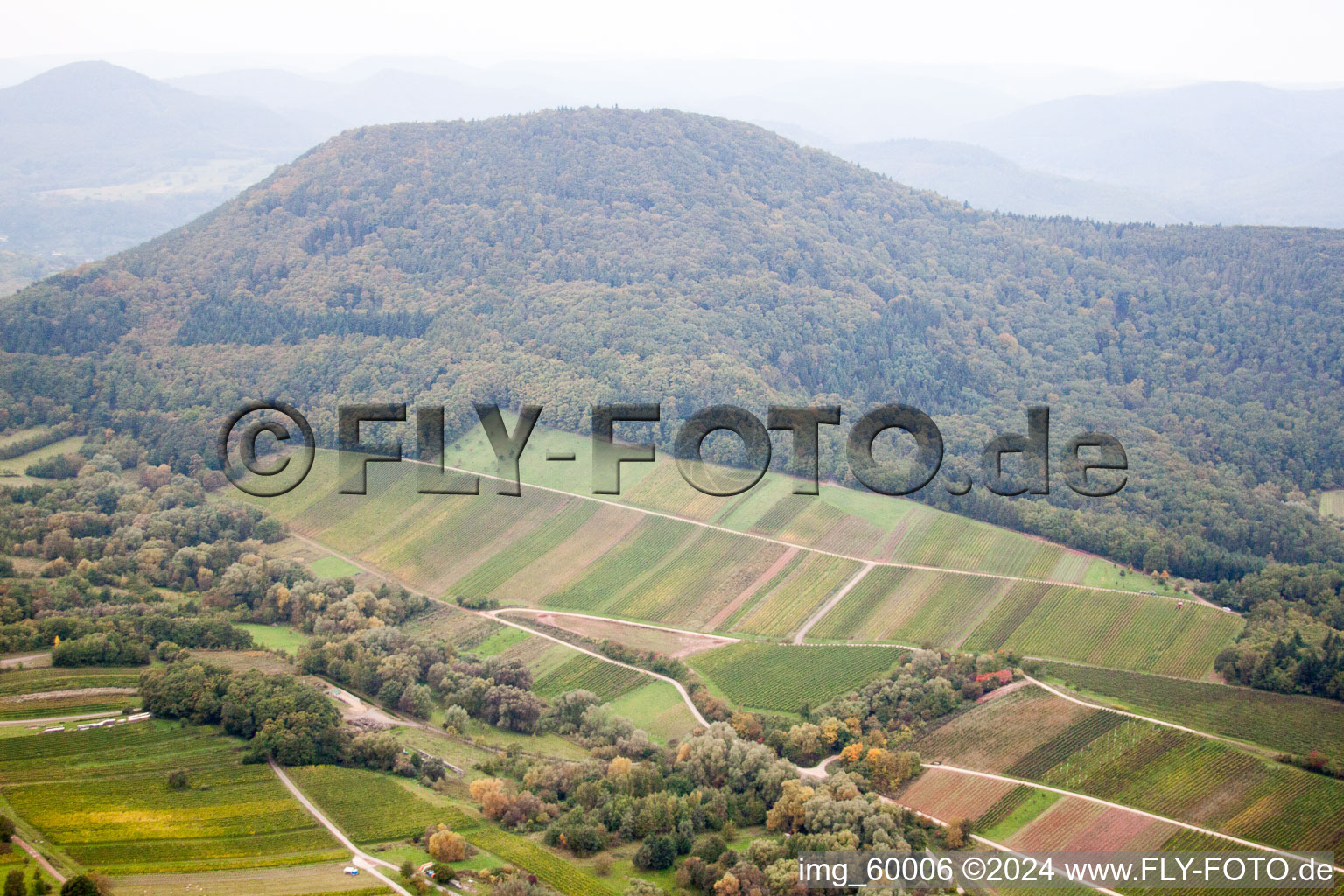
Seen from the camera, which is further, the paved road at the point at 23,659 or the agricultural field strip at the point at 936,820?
the paved road at the point at 23,659

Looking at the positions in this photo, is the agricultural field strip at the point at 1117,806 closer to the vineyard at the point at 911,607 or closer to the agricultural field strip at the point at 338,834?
the vineyard at the point at 911,607

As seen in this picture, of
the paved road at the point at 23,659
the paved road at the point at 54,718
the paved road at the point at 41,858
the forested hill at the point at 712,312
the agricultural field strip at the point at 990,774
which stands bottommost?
the agricultural field strip at the point at 990,774

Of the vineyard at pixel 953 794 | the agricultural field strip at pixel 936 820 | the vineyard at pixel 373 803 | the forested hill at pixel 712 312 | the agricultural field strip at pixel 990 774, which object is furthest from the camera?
the forested hill at pixel 712 312

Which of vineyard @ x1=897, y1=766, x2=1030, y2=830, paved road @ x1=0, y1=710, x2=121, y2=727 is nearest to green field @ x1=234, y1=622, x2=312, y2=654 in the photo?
paved road @ x1=0, y1=710, x2=121, y2=727

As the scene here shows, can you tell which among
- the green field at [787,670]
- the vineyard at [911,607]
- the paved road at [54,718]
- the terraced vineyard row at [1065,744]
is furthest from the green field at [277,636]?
the terraced vineyard row at [1065,744]

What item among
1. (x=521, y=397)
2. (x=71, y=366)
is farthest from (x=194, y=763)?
(x=71, y=366)

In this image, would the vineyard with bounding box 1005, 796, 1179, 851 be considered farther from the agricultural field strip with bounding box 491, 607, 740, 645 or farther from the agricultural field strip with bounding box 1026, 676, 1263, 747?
the agricultural field strip with bounding box 491, 607, 740, 645
